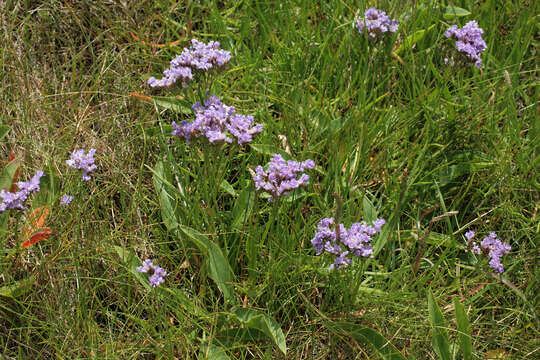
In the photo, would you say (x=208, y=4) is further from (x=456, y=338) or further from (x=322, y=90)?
(x=456, y=338)

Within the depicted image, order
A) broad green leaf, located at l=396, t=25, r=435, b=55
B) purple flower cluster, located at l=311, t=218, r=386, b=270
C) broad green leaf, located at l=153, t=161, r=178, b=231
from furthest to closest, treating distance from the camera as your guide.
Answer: broad green leaf, located at l=396, t=25, r=435, b=55, broad green leaf, located at l=153, t=161, r=178, b=231, purple flower cluster, located at l=311, t=218, r=386, b=270

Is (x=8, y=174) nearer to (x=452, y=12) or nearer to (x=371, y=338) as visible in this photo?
(x=371, y=338)

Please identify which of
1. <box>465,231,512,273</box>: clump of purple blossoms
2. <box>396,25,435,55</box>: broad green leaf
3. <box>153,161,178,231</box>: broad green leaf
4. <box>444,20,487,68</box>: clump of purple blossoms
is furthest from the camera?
<box>396,25,435,55</box>: broad green leaf

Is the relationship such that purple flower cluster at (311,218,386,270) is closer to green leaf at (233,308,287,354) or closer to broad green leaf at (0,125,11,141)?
green leaf at (233,308,287,354)

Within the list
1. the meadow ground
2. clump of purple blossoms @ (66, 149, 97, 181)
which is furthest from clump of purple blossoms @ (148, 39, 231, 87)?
clump of purple blossoms @ (66, 149, 97, 181)

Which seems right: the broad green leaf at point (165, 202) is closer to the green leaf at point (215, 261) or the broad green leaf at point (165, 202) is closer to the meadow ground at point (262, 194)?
the meadow ground at point (262, 194)

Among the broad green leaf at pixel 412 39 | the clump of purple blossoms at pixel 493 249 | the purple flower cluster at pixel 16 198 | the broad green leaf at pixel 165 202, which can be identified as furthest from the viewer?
the broad green leaf at pixel 412 39

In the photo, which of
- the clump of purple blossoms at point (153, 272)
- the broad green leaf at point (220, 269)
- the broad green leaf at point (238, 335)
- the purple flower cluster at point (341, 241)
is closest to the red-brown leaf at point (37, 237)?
the clump of purple blossoms at point (153, 272)
